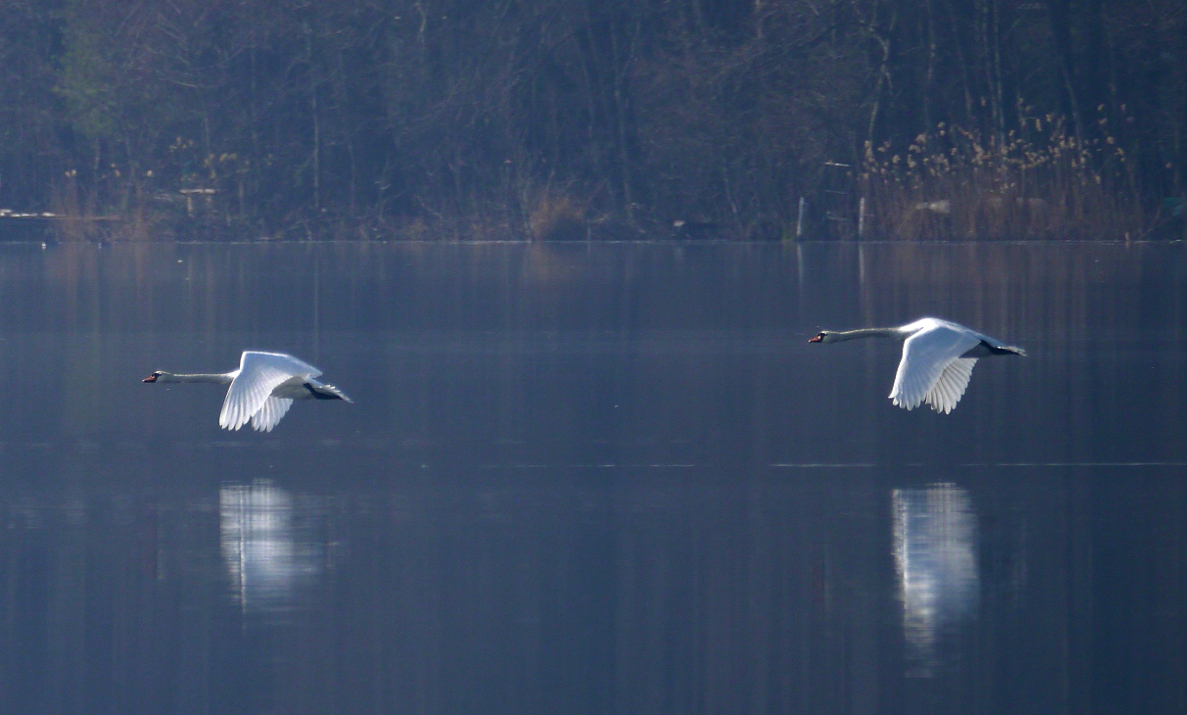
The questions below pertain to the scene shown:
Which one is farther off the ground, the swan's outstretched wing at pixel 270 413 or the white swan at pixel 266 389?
the white swan at pixel 266 389

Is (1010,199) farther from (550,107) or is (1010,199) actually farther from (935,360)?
(935,360)

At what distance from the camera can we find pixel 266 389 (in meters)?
7.36

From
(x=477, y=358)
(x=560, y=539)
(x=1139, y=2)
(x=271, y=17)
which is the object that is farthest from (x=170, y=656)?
(x=271, y=17)

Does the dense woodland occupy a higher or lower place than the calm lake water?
higher

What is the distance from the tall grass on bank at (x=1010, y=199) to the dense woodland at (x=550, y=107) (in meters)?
0.68

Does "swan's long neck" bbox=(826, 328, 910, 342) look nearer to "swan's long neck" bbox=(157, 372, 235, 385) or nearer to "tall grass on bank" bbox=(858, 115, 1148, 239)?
"swan's long neck" bbox=(157, 372, 235, 385)

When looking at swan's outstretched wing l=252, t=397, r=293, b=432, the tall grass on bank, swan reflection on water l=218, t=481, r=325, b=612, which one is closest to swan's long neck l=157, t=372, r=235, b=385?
swan's outstretched wing l=252, t=397, r=293, b=432

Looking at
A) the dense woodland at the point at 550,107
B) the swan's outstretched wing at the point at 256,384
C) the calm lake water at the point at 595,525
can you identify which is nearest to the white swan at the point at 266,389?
the swan's outstretched wing at the point at 256,384

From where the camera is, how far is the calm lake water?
14.9 feet

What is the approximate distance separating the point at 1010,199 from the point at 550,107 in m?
8.96

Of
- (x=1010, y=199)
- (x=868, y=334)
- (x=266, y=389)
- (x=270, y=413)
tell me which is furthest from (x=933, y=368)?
(x=1010, y=199)

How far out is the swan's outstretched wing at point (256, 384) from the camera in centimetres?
723

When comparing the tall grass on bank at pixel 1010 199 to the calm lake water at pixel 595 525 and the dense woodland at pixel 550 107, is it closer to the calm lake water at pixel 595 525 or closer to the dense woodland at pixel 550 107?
the dense woodland at pixel 550 107

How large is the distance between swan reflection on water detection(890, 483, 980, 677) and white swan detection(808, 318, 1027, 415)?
0.39 m
